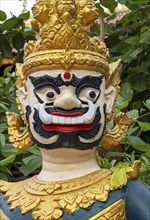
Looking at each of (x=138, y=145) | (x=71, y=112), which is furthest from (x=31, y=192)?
(x=138, y=145)

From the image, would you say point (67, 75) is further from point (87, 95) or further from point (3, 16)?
point (3, 16)

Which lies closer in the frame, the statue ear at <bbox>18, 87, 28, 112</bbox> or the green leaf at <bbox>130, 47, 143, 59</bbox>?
the statue ear at <bbox>18, 87, 28, 112</bbox>

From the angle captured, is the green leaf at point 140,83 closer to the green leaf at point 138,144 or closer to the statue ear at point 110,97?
the green leaf at point 138,144

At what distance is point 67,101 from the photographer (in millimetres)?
1450

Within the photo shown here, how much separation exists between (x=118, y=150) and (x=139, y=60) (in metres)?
0.69

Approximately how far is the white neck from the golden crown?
0.22 m

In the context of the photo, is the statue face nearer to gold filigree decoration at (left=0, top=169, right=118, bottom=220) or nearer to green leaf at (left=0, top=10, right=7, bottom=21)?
gold filigree decoration at (left=0, top=169, right=118, bottom=220)

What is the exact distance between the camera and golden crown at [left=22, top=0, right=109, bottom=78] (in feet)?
4.96

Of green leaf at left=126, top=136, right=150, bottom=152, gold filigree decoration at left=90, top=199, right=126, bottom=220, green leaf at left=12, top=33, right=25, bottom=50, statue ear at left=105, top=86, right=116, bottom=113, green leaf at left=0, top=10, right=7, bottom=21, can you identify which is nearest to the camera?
gold filigree decoration at left=90, top=199, right=126, bottom=220

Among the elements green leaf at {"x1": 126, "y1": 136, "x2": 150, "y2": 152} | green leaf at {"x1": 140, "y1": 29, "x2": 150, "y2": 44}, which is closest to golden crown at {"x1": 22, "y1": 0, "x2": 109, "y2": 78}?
green leaf at {"x1": 126, "y1": 136, "x2": 150, "y2": 152}

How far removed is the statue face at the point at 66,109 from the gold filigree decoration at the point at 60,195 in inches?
3.6

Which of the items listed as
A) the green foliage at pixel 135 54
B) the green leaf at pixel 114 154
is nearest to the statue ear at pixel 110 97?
the green leaf at pixel 114 154

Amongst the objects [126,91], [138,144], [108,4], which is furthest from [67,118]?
[108,4]

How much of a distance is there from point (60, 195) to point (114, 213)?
0.14 m
